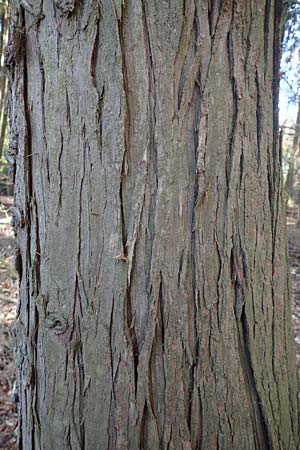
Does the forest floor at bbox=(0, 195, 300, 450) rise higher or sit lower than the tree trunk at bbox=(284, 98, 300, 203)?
lower

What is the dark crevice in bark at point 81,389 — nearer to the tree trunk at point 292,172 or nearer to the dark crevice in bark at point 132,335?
the dark crevice in bark at point 132,335

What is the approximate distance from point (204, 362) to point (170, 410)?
7.2 inches

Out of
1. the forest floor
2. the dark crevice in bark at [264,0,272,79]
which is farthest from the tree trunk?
the dark crevice in bark at [264,0,272,79]

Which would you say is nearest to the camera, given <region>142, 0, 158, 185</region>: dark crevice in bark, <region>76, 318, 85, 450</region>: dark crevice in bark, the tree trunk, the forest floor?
<region>142, 0, 158, 185</region>: dark crevice in bark

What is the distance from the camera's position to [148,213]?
1.22 meters

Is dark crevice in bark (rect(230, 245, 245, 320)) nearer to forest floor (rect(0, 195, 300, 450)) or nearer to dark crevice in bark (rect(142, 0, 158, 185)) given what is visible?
dark crevice in bark (rect(142, 0, 158, 185))

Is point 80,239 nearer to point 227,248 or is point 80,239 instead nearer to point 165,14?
point 227,248

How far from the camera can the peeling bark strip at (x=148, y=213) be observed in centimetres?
120

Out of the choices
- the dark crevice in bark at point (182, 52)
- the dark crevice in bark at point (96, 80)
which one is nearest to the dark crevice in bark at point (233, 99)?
the dark crevice in bark at point (182, 52)

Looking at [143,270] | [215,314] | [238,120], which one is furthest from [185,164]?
[215,314]

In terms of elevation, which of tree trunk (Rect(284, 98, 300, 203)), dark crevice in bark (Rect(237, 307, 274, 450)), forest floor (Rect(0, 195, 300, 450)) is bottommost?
forest floor (Rect(0, 195, 300, 450))

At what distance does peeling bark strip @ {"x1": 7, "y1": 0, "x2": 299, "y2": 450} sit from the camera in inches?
47.3

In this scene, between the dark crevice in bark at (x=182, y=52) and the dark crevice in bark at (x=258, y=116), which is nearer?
the dark crevice in bark at (x=182, y=52)

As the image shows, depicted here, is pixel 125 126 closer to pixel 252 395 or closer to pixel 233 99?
pixel 233 99
